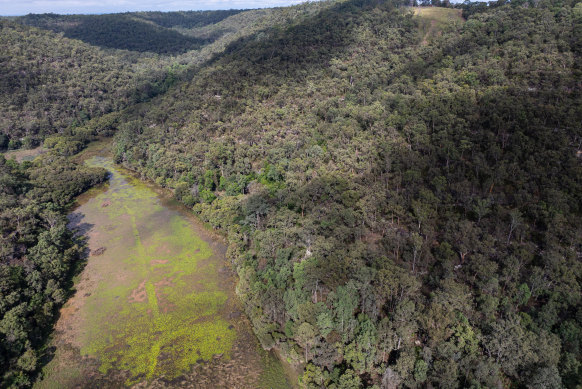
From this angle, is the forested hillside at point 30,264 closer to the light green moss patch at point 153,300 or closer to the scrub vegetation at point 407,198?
the light green moss patch at point 153,300

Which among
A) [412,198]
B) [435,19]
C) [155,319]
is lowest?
[155,319]

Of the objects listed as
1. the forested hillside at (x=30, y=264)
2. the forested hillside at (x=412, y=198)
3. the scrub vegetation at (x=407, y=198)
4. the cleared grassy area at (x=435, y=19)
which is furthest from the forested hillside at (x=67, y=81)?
the cleared grassy area at (x=435, y=19)

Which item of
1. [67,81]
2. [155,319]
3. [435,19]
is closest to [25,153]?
[67,81]

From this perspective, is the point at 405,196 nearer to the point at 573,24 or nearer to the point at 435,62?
the point at 435,62

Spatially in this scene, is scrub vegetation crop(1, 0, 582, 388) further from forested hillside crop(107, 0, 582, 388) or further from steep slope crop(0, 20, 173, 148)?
steep slope crop(0, 20, 173, 148)

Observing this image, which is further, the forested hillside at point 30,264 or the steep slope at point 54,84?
the steep slope at point 54,84

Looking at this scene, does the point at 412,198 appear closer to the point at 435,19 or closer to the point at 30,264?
the point at 30,264

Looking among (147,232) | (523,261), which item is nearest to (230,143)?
(147,232)
